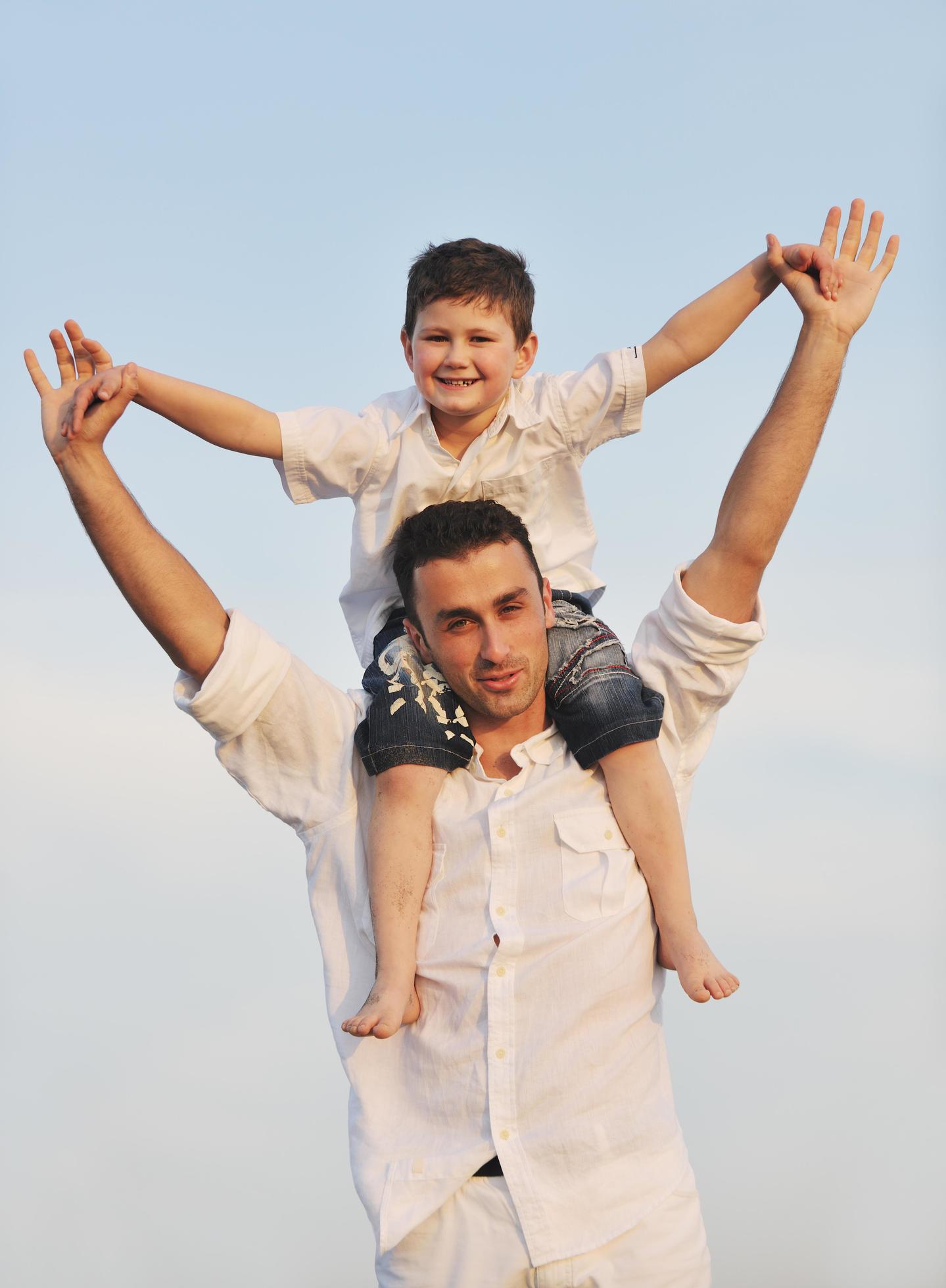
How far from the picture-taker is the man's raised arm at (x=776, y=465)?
3758mm

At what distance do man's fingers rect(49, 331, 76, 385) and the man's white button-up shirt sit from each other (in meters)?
0.87

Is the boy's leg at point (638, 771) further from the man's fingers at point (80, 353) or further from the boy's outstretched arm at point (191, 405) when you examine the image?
the man's fingers at point (80, 353)

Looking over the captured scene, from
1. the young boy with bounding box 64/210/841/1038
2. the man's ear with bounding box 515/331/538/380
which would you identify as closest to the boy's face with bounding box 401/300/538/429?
the young boy with bounding box 64/210/841/1038

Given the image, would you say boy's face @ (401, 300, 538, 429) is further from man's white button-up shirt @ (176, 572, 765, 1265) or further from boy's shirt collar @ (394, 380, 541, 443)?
man's white button-up shirt @ (176, 572, 765, 1265)

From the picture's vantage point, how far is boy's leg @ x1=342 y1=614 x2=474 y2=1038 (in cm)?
371

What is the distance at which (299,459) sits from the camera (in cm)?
431

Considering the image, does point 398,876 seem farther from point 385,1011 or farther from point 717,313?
point 717,313

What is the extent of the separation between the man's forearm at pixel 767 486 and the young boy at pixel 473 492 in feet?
0.94

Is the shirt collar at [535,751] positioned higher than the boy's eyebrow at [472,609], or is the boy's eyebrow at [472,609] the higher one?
the boy's eyebrow at [472,609]

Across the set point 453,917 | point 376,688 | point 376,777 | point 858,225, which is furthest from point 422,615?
point 858,225

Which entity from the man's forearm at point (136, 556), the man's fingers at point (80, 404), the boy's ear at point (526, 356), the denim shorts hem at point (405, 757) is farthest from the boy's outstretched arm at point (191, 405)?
the denim shorts hem at point (405, 757)

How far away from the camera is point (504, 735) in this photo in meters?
4.07

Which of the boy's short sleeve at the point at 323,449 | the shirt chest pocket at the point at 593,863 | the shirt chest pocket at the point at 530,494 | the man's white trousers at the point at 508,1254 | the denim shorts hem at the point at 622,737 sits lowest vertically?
the man's white trousers at the point at 508,1254

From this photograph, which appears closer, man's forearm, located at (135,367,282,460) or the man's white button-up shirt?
the man's white button-up shirt
